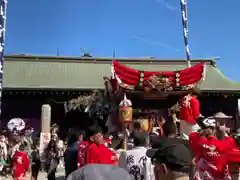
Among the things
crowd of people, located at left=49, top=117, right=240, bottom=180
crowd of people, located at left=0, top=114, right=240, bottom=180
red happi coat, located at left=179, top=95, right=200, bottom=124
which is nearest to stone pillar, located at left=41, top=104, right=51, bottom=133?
crowd of people, located at left=0, top=114, right=240, bottom=180

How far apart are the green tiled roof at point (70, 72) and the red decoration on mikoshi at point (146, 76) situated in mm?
7400

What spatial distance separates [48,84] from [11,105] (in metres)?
2.01

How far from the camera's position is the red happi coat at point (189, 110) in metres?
7.91

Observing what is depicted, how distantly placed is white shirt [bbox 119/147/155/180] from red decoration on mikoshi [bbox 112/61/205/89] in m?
4.70

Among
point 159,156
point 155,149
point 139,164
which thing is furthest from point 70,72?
point 159,156

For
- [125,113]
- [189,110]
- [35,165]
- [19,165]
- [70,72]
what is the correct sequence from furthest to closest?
1. [70,72]
2. [35,165]
3. [125,113]
4. [189,110]
5. [19,165]

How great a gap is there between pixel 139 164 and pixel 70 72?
1475cm

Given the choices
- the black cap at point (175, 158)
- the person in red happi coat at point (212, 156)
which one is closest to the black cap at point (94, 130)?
the person in red happi coat at point (212, 156)

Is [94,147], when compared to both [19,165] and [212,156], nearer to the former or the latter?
[212,156]

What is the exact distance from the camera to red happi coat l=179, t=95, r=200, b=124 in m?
7.91

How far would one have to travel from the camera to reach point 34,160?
27.5 ft

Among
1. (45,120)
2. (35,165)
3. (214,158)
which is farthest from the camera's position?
(45,120)

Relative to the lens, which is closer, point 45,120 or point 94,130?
point 94,130

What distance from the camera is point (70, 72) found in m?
18.3
